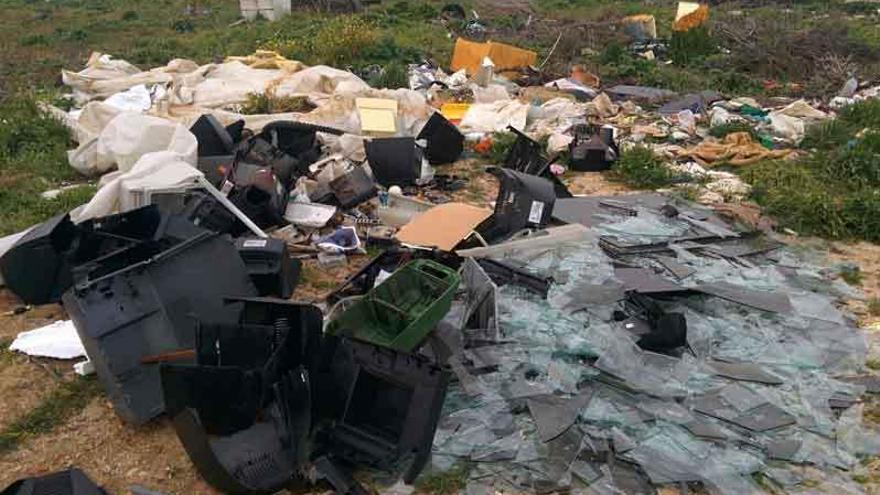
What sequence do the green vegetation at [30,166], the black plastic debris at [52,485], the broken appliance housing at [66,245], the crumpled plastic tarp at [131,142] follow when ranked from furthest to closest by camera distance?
1. the crumpled plastic tarp at [131,142]
2. the green vegetation at [30,166]
3. the broken appliance housing at [66,245]
4. the black plastic debris at [52,485]

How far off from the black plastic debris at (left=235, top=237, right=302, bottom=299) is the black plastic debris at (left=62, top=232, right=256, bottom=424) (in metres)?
0.32

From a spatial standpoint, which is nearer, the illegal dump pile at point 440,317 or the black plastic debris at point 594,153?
the illegal dump pile at point 440,317

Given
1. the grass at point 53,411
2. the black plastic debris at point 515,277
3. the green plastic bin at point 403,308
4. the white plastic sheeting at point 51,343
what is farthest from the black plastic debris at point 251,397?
the black plastic debris at point 515,277

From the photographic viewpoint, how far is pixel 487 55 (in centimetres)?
1161

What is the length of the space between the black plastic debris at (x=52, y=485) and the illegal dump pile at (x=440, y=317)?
0.02m

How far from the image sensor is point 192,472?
3227 millimetres

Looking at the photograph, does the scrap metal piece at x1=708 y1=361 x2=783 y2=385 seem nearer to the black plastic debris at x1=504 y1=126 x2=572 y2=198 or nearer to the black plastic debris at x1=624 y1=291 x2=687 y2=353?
the black plastic debris at x1=624 y1=291 x2=687 y2=353

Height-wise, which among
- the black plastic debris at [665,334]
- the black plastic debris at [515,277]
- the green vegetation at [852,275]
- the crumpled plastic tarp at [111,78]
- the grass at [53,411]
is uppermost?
the green vegetation at [852,275]

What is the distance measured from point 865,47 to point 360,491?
516 inches

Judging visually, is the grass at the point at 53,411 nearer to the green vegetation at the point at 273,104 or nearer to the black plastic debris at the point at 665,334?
the black plastic debris at the point at 665,334

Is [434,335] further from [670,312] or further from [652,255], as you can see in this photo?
[652,255]

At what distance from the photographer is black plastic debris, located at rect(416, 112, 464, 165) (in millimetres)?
7262

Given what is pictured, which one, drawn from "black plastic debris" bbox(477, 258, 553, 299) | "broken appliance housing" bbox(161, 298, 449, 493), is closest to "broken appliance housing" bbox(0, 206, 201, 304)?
"broken appliance housing" bbox(161, 298, 449, 493)

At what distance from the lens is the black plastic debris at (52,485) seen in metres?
2.63
